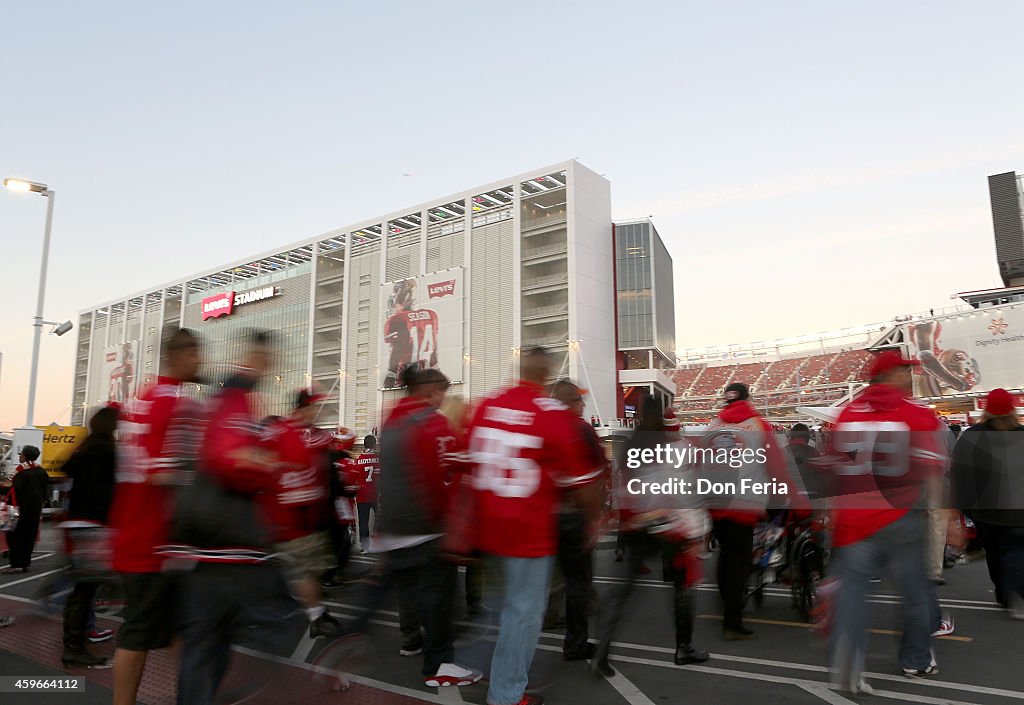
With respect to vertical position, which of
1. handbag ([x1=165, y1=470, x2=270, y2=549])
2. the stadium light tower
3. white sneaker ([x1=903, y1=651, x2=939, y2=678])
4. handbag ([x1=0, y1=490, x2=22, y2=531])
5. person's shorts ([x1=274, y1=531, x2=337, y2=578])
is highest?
the stadium light tower

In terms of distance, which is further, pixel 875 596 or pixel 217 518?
pixel 875 596

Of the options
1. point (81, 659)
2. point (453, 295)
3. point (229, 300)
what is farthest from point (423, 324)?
point (81, 659)

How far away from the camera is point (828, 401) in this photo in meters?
80.6

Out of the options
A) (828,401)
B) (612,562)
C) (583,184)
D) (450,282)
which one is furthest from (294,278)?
(612,562)

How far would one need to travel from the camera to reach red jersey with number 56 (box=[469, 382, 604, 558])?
3686mm

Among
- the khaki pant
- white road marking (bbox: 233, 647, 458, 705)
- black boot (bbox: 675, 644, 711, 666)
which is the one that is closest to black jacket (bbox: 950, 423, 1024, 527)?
the khaki pant

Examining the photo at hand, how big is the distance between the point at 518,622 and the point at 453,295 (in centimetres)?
5416

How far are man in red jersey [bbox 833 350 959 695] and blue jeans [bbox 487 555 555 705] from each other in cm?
178

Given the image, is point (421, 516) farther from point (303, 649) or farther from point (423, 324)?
point (423, 324)

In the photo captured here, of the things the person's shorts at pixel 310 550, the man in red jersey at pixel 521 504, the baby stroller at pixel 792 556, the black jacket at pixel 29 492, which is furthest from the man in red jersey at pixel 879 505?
the black jacket at pixel 29 492

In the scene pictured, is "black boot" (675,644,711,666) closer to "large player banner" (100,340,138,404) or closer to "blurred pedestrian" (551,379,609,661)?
"blurred pedestrian" (551,379,609,661)

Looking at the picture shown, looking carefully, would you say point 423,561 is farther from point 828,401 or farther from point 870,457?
point 828,401

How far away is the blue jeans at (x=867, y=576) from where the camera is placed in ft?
13.1

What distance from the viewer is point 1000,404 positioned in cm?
635
